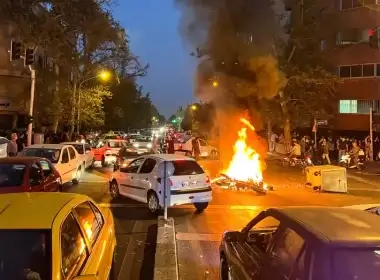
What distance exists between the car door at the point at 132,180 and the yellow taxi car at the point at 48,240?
780 centimetres

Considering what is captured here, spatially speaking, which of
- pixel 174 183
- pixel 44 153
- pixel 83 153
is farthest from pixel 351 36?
pixel 174 183

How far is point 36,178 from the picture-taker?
34.3 feet

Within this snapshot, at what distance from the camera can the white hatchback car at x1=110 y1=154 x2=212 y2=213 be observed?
11.9 m

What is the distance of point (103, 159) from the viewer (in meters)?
26.2

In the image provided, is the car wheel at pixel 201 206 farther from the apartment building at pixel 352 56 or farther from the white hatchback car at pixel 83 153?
the apartment building at pixel 352 56

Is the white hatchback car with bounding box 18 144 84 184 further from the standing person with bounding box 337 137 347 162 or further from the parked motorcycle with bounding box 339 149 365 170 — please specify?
the standing person with bounding box 337 137 347 162

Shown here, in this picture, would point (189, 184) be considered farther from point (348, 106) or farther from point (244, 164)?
point (348, 106)

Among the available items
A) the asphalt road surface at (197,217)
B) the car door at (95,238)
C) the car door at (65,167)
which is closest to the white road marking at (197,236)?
the asphalt road surface at (197,217)

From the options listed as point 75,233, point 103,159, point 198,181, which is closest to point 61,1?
point 103,159

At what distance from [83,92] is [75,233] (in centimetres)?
3663

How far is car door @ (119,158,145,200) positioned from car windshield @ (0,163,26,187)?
3320 millimetres

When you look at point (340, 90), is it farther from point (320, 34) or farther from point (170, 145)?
point (170, 145)

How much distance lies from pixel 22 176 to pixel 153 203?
10.7 ft

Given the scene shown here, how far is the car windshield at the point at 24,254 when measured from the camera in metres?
3.75
